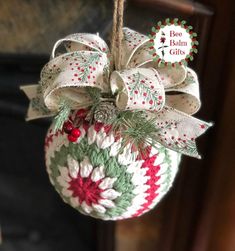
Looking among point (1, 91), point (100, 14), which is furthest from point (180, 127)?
A: point (1, 91)

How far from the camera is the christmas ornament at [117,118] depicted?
453 millimetres

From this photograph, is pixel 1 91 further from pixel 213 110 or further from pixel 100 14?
pixel 213 110

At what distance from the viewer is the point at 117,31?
1.58 feet

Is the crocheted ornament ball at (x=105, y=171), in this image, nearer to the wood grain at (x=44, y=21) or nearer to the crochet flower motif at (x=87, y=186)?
the crochet flower motif at (x=87, y=186)

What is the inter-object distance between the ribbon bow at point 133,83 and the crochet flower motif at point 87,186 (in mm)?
65

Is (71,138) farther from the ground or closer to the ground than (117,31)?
closer to the ground

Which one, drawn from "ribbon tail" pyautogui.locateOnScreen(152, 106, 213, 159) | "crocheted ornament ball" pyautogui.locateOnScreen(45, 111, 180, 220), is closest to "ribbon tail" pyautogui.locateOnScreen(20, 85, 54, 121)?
"crocheted ornament ball" pyautogui.locateOnScreen(45, 111, 180, 220)

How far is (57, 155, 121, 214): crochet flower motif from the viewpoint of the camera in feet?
1.62

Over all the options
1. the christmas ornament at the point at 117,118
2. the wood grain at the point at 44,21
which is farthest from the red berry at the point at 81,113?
the wood grain at the point at 44,21

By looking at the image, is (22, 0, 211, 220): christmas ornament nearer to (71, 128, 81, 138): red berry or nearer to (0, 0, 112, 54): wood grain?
(71, 128, 81, 138): red berry

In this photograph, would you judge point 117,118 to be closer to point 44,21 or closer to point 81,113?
point 81,113

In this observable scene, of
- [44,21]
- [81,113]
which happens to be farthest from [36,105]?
[44,21]

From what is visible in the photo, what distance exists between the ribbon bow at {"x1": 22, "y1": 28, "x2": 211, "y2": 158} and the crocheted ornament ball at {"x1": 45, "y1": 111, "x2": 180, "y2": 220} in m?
0.03

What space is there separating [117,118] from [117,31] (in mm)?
91
